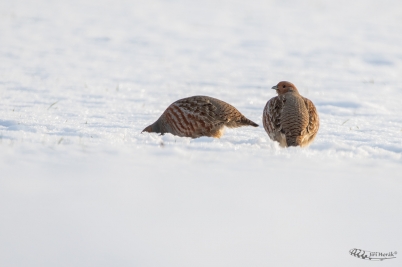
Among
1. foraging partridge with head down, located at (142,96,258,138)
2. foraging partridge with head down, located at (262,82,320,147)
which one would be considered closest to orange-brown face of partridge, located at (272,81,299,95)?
foraging partridge with head down, located at (262,82,320,147)

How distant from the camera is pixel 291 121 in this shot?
19.9 ft

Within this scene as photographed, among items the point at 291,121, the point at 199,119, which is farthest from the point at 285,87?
the point at 199,119

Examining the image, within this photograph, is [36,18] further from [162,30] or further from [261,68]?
[261,68]

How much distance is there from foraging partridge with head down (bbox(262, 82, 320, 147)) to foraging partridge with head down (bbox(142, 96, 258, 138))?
42 centimetres

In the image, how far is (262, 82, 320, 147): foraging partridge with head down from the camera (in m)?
6.02

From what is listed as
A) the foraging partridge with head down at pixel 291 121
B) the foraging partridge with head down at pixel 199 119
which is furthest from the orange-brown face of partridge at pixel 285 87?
the foraging partridge with head down at pixel 199 119

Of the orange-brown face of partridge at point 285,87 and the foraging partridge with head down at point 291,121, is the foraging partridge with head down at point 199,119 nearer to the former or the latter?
the foraging partridge with head down at point 291,121

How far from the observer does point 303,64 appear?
1515 cm

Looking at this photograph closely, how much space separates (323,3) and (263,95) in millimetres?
16068

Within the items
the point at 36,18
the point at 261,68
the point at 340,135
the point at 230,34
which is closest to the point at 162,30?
the point at 230,34

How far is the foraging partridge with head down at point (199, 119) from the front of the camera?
6562mm

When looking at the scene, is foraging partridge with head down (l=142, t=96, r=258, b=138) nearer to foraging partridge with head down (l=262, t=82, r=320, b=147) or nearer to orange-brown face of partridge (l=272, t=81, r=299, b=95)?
foraging partridge with head down (l=262, t=82, r=320, b=147)

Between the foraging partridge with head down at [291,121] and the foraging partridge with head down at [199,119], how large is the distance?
42 cm

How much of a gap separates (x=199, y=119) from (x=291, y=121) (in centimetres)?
103
